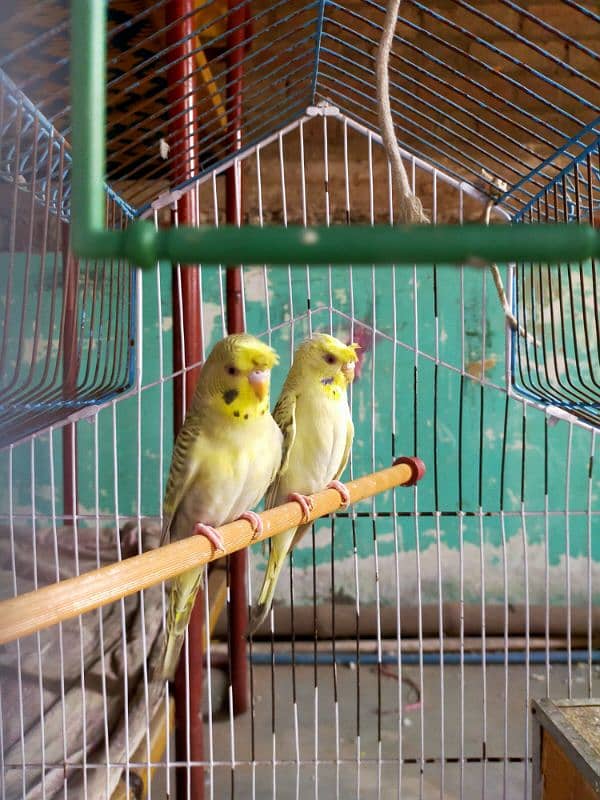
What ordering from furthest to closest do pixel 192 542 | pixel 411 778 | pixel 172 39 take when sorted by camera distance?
pixel 411 778 < pixel 172 39 < pixel 192 542

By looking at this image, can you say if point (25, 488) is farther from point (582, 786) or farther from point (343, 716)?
point (582, 786)

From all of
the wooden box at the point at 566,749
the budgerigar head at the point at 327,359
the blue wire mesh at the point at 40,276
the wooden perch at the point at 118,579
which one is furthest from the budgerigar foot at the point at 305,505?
the wooden box at the point at 566,749

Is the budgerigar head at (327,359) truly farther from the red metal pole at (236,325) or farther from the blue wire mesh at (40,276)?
the red metal pole at (236,325)

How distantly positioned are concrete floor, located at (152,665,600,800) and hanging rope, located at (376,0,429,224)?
5.75 feet

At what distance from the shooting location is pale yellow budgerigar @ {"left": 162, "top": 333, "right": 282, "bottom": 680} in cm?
122

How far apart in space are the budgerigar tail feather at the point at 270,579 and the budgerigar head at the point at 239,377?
345 millimetres

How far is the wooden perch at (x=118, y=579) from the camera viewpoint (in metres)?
0.67

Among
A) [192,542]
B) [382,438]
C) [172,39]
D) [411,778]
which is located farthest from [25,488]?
[192,542]

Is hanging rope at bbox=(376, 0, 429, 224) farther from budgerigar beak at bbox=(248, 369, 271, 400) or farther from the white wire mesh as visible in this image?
the white wire mesh

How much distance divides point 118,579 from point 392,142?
0.52 meters

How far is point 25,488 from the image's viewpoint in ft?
9.51

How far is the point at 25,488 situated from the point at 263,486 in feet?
6.15

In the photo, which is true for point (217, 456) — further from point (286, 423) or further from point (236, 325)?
point (236, 325)

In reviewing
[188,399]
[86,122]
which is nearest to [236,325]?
[188,399]
